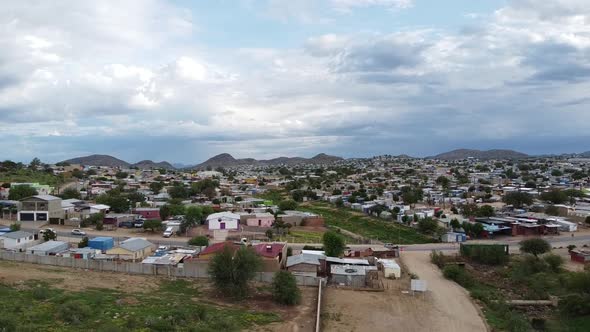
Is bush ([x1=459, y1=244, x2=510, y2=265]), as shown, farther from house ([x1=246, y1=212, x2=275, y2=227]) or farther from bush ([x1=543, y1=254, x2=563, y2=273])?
house ([x1=246, y1=212, x2=275, y2=227])

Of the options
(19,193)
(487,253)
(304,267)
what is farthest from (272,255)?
(19,193)

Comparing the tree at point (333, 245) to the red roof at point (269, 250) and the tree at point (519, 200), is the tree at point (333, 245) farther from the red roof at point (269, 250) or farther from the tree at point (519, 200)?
the tree at point (519, 200)

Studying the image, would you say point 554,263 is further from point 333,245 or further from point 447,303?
point 333,245

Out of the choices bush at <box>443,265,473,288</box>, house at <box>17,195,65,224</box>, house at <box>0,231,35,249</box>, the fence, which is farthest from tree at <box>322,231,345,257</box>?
house at <box>17,195,65,224</box>

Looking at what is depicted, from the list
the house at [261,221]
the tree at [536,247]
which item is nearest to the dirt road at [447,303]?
the tree at [536,247]

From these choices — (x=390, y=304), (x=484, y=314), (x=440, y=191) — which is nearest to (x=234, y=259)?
(x=390, y=304)

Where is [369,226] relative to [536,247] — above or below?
below

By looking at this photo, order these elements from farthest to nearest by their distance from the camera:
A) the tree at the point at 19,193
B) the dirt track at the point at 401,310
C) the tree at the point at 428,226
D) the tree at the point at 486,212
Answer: the tree at the point at 19,193
the tree at the point at 486,212
the tree at the point at 428,226
the dirt track at the point at 401,310
